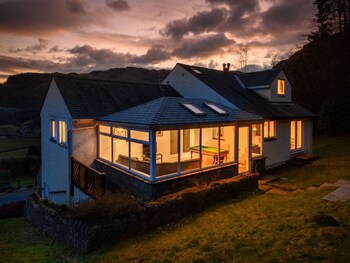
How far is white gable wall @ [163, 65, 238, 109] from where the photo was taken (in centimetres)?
1573

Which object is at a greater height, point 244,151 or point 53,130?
point 53,130

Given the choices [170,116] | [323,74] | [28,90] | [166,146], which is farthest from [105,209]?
[28,90]

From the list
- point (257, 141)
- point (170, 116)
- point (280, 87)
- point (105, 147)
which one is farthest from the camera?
point (280, 87)

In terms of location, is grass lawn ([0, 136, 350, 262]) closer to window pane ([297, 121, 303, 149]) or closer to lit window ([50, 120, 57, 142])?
lit window ([50, 120, 57, 142])

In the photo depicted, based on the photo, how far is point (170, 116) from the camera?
10.1 meters

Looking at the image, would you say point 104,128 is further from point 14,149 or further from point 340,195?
point 14,149

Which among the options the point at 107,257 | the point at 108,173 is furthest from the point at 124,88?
the point at 107,257

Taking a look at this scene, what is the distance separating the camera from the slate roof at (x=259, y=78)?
58.4 ft

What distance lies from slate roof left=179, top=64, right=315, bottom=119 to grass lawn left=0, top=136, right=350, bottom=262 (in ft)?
21.2

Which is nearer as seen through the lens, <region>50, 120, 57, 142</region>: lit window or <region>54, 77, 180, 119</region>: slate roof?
<region>54, 77, 180, 119</region>: slate roof

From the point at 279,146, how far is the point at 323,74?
24.0 meters

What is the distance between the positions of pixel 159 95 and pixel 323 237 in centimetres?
1427

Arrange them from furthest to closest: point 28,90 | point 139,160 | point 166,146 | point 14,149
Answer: point 28,90
point 14,149
point 166,146
point 139,160

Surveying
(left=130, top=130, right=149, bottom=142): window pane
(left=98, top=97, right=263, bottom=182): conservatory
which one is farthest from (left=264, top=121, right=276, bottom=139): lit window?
(left=130, top=130, right=149, bottom=142): window pane
